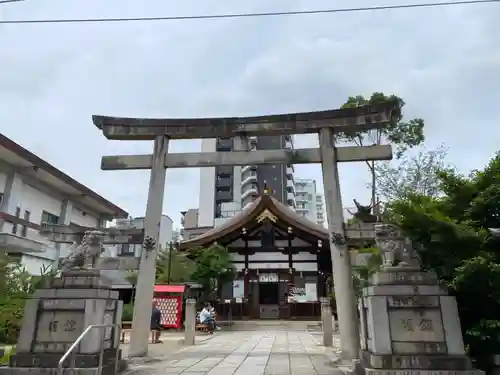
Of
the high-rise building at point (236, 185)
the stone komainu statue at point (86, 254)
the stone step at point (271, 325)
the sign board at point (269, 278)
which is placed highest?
the high-rise building at point (236, 185)

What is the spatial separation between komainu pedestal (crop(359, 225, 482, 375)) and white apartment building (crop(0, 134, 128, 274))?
503 inches

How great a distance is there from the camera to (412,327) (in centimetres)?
593

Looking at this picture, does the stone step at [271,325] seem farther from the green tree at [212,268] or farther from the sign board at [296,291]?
the green tree at [212,268]

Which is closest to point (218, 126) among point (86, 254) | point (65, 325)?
point (86, 254)

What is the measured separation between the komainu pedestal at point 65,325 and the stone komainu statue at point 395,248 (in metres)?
4.53

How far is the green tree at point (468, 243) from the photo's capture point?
19.5ft

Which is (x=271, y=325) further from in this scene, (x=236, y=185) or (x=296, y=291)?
(x=236, y=185)

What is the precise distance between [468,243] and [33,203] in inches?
712

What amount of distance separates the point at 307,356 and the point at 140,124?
6.66m

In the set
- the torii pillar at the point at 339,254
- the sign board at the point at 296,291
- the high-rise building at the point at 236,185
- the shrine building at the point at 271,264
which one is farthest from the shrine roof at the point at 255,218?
the high-rise building at the point at 236,185

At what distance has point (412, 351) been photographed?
581 centimetres

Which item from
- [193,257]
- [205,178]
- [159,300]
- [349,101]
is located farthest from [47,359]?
[205,178]

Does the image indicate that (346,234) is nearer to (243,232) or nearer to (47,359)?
(47,359)

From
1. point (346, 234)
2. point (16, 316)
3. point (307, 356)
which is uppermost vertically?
point (346, 234)
